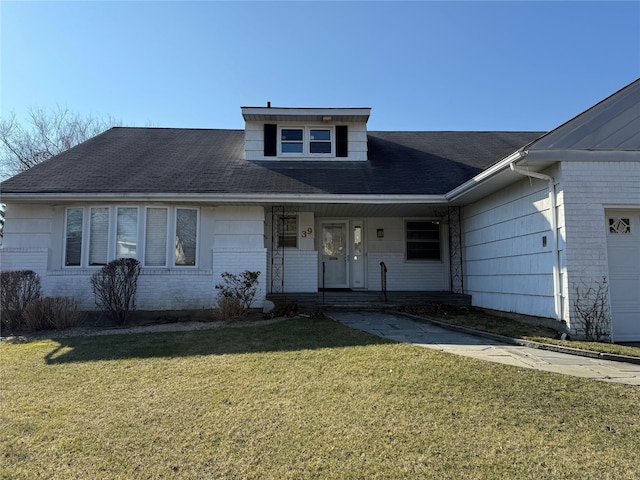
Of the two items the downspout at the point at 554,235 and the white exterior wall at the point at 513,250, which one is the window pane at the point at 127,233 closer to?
the downspout at the point at 554,235

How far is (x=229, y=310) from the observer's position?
8.80 m

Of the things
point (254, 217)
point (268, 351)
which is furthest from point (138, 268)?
point (268, 351)

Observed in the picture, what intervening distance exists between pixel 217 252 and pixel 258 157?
3.68m

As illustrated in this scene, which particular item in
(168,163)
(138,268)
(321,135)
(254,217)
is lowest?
(138,268)

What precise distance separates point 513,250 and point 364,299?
379cm

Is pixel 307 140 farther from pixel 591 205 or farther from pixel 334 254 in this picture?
pixel 591 205

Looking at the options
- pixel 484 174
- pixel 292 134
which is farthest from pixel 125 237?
pixel 484 174

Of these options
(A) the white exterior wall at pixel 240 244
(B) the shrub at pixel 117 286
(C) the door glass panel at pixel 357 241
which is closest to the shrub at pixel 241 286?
(A) the white exterior wall at pixel 240 244

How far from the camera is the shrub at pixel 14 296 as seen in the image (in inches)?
326

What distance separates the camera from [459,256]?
11547 millimetres

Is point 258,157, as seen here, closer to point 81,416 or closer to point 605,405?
point 81,416

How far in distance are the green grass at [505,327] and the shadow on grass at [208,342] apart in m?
2.33

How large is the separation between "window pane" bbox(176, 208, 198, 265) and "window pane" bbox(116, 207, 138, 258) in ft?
3.28

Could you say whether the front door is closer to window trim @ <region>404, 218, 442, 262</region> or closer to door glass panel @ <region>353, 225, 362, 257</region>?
door glass panel @ <region>353, 225, 362, 257</region>
